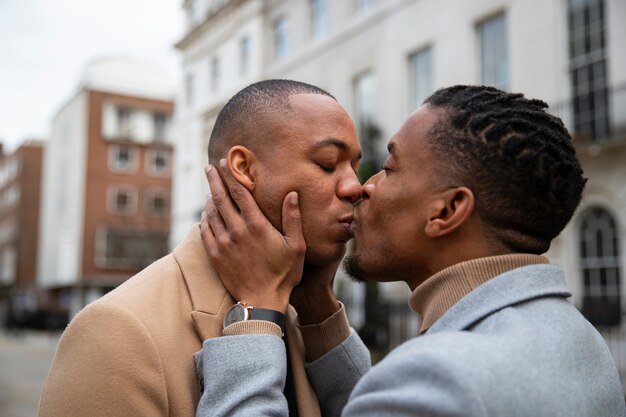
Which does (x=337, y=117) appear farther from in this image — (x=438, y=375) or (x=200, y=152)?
(x=200, y=152)

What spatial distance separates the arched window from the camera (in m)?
13.6

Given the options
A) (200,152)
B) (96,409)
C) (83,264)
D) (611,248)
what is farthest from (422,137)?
(83,264)

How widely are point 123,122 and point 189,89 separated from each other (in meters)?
22.1

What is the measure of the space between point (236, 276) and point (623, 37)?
13.4m

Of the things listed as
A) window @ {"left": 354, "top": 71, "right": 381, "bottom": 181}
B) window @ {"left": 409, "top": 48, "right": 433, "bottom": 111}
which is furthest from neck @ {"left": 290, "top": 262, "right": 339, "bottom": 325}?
window @ {"left": 409, "top": 48, "right": 433, "bottom": 111}

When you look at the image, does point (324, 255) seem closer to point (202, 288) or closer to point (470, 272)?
point (202, 288)

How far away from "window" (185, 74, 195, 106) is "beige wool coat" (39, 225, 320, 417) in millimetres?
31251

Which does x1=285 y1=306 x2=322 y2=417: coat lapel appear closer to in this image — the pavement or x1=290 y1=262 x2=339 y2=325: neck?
x1=290 y1=262 x2=339 y2=325: neck

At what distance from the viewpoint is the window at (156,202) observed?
52562mm

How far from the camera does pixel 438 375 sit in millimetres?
1393

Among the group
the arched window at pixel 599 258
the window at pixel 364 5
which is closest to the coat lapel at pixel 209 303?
the arched window at pixel 599 258

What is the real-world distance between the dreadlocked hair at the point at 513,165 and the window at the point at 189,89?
31565 mm

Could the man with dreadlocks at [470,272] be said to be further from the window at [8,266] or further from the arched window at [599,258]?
the window at [8,266]

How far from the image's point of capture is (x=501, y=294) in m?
1.63
